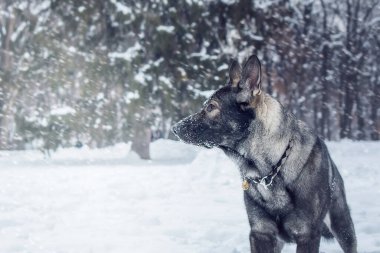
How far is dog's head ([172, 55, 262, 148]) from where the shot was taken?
14.0 feet

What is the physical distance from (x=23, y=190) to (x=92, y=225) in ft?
13.7

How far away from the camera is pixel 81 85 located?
17172mm

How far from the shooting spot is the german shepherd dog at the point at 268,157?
13.7ft

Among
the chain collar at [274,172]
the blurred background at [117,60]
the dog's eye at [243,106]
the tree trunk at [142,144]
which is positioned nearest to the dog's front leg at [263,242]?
the chain collar at [274,172]

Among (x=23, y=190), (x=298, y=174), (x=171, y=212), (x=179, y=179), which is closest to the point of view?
(x=298, y=174)

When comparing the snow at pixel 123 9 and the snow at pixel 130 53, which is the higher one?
the snow at pixel 123 9

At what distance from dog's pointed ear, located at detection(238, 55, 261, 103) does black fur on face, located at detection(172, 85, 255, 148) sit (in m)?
0.05

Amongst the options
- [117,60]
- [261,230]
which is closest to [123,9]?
[117,60]

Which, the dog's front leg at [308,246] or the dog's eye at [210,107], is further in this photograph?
the dog's eye at [210,107]

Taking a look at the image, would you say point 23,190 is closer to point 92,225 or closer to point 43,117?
point 92,225

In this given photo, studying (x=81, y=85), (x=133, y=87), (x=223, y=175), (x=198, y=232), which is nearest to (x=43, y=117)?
(x=81, y=85)

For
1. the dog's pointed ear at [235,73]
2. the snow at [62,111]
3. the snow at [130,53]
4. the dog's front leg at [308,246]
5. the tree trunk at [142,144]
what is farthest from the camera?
the tree trunk at [142,144]

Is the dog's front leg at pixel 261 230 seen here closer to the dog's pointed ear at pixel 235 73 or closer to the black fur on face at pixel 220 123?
the black fur on face at pixel 220 123

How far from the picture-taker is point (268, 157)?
433 cm
